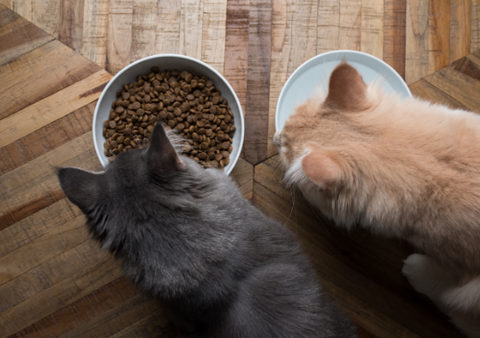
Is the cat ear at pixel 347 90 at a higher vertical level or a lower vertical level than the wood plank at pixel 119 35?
lower

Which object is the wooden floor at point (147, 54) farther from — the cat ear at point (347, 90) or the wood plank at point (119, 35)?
the cat ear at point (347, 90)

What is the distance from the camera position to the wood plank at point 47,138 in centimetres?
175

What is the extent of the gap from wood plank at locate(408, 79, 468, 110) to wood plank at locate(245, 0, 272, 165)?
83 cm

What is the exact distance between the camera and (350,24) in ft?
5.91

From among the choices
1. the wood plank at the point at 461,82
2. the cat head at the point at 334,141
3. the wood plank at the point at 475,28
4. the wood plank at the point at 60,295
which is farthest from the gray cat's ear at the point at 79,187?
the wood plank at the point at 475,28

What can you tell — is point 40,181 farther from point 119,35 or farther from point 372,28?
point 372,28

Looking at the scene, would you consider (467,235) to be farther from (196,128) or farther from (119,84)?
(119,84)

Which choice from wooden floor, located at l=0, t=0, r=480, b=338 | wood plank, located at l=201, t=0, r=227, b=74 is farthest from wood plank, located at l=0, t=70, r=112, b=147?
wood plank, located at l=201, t=0, r=227, b=74

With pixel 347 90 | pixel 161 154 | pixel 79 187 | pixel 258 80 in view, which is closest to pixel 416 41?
pixel 258 80

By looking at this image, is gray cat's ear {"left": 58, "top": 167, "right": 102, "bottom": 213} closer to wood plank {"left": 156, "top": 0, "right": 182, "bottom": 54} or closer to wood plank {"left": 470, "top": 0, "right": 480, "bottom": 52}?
wood plank {"left": 156, "top": 0, "right": 182, "bottom": 54}

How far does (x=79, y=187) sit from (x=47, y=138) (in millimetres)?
902

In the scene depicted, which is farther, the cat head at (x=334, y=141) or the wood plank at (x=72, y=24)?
the wood plank at (x=72, y=24)

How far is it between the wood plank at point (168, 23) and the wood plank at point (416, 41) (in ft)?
4.23

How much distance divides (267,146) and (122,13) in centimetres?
110
